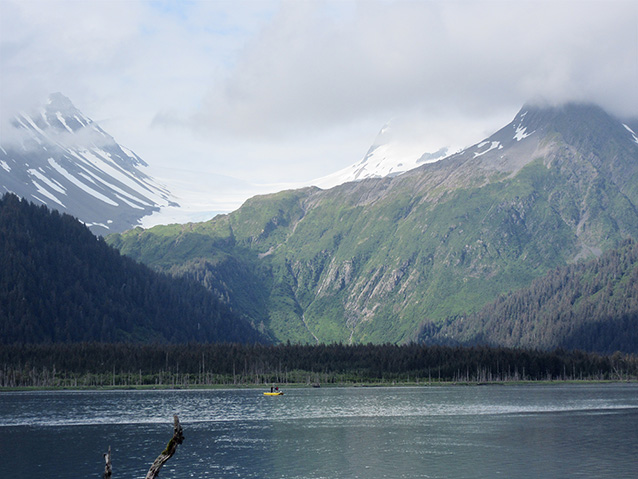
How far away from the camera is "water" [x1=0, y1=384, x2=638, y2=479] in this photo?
94.5 metres

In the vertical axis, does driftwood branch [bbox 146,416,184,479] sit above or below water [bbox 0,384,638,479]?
above

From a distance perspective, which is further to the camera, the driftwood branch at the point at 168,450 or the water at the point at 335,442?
the water at the point at 335,442

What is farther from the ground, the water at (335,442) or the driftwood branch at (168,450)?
the driftwood branch at (168,450)

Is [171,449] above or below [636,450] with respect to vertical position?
above

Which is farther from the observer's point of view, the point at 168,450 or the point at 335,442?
the point at 335,442

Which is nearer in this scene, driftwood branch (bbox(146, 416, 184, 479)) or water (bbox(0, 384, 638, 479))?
driftwood branch (bbox(146, 416, 184, 479))

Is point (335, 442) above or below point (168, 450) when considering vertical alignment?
below

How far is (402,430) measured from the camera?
137 meters

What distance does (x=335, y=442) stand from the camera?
395 feet

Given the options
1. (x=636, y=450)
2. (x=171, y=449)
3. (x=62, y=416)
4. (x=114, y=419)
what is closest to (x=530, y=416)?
(x=636, y=450)

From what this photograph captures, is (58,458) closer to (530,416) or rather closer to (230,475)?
(230,475)

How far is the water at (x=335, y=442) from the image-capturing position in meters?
94.5

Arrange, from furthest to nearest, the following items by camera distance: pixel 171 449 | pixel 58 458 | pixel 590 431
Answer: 1. pixel 590 431
2. pixel 58 458
3. pixel 171 449

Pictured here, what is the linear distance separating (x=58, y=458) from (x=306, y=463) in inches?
1349
